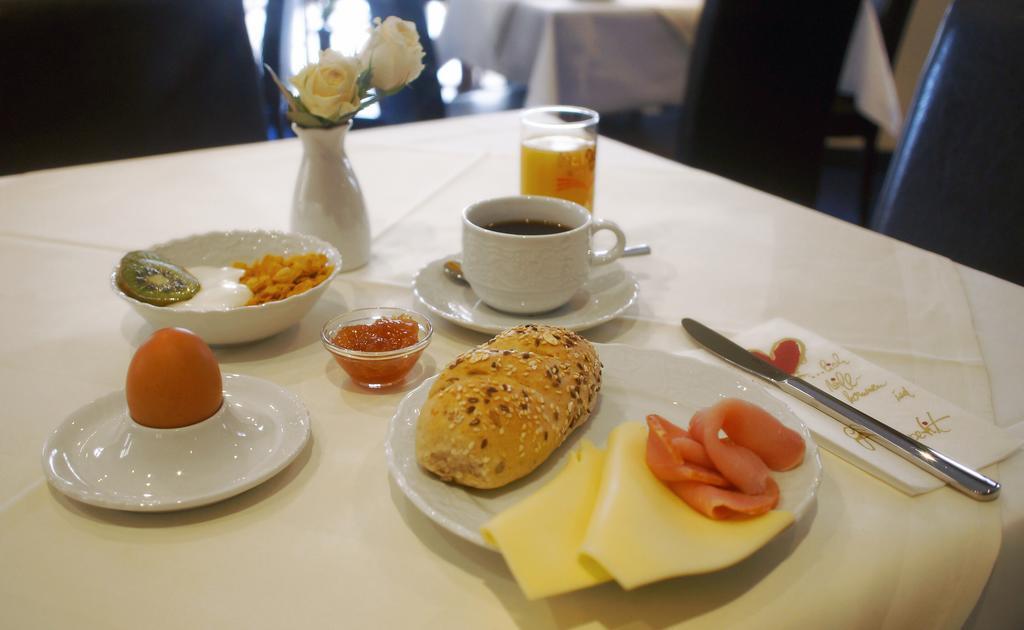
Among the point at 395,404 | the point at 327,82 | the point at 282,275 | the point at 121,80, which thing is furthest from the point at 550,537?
the point at 121,80

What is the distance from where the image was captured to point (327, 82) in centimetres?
102

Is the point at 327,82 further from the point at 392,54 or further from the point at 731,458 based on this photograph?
the point at 731,458

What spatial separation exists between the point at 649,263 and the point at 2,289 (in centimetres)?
97

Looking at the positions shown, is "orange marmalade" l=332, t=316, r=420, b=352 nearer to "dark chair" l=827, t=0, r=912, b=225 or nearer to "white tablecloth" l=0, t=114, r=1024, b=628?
"white tablecloth" l=0, t=114, r=1024, b=628

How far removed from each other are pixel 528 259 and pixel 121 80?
1442mm

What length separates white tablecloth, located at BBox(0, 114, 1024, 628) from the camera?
1.85 feet

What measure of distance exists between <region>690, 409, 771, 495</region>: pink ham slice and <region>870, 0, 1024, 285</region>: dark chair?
1115 mm

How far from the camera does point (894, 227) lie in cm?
164

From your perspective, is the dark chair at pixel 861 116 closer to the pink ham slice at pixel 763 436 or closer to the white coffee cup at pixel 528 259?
the white coffee cup at pixel 528 259

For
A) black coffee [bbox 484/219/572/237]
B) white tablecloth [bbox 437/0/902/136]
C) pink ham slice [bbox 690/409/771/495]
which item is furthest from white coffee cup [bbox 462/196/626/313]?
white tablecloth [bbox 437/0/902/136]

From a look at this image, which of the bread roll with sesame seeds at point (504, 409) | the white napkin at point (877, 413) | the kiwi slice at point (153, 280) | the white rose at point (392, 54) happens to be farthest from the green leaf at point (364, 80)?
the white napkin at point (877, 413)

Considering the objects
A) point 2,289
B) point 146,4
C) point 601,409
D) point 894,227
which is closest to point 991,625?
point 601,409

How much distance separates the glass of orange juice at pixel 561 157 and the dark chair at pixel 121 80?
107 cm

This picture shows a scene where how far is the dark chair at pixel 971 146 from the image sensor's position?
1.41 meters
